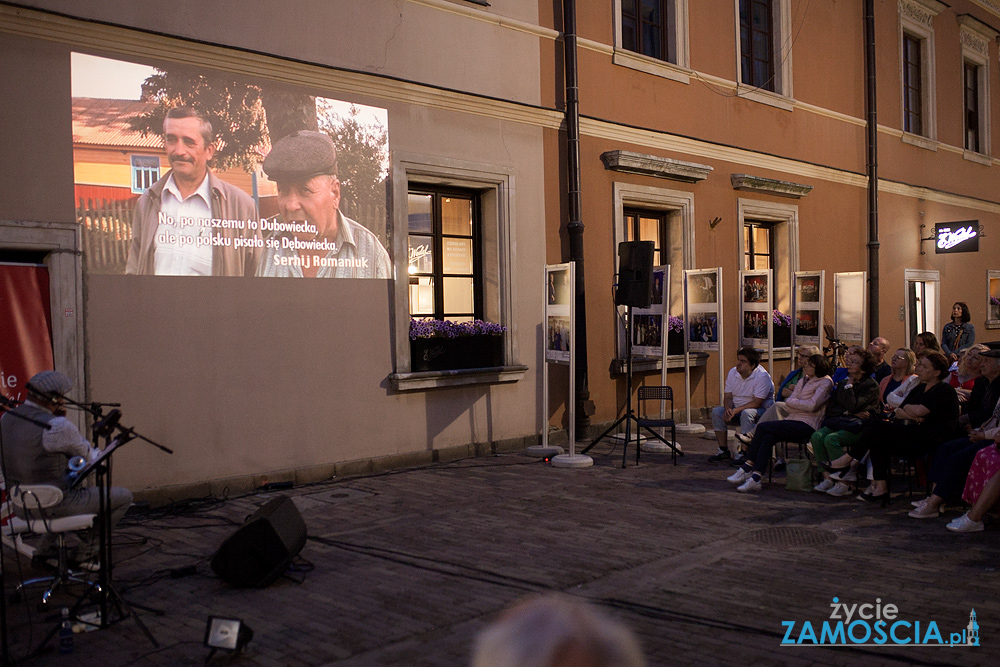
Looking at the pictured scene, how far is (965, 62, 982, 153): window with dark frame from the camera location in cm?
2130

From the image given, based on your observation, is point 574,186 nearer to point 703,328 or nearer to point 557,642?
point 703,328

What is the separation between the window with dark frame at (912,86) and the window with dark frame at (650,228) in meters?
8.30

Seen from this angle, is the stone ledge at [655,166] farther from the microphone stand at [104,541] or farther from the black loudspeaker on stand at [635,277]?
the microphone stand at [104,541]

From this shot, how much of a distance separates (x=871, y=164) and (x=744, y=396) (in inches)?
364

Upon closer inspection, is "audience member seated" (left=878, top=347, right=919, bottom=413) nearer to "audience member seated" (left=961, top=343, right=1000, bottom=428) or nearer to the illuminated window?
"audience member seated" (left=961, top=343, right=1000, bottom=428)

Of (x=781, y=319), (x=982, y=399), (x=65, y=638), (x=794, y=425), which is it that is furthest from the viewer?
(x=781, y=319)

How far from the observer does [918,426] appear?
7.68m

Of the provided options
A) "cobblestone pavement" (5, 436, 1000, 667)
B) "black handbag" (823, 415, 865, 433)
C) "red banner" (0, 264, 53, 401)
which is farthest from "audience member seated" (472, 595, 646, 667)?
"black handbag" (823, 415, 865, 433)

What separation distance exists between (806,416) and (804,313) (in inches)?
198

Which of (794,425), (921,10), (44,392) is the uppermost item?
(921,10)

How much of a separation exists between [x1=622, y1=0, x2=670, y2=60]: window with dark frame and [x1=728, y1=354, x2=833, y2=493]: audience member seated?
5.99 metres

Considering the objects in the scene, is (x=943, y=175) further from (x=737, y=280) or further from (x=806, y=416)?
(x=806, y=416)

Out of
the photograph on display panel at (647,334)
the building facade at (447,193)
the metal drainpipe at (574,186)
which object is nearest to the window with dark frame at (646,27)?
the building facade at (447,193)

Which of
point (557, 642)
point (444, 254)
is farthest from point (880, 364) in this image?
point (557, 642)
